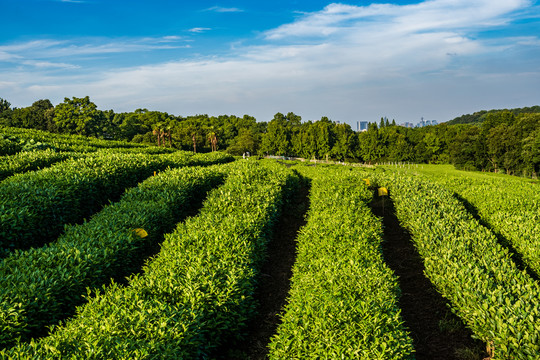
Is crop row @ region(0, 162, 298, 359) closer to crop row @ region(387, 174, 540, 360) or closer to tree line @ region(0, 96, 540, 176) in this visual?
crop row @ region(387, 174, 540, 360)

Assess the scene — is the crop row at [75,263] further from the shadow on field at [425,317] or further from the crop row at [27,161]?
the shadow on field at [425,317]

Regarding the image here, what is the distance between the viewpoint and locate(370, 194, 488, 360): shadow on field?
6.76 m

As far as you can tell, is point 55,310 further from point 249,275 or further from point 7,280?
point 249,275

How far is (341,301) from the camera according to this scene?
18.7 feet

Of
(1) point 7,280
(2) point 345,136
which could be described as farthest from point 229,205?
(2) point 345,136

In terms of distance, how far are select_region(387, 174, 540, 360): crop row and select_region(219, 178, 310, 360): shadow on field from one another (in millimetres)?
3794

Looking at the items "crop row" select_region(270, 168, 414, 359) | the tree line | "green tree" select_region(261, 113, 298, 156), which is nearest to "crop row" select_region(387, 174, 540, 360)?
"crop row" select_region(270, 168, 414, 359)

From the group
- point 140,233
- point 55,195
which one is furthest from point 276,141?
point 140,233

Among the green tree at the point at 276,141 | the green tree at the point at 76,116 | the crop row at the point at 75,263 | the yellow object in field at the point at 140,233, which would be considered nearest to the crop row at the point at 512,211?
the yellow object in field at the point at 140,233

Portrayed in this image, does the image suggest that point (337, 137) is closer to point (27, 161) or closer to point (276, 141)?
point (276, 141)

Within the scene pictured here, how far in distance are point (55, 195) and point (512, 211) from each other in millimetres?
16443

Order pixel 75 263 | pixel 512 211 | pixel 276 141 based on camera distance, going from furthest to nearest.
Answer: pixel 276 141 < pixel 512 211 < pixel 75 263

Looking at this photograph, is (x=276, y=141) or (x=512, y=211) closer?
(x=512, y=211)

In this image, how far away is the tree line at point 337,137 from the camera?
61.1 m
